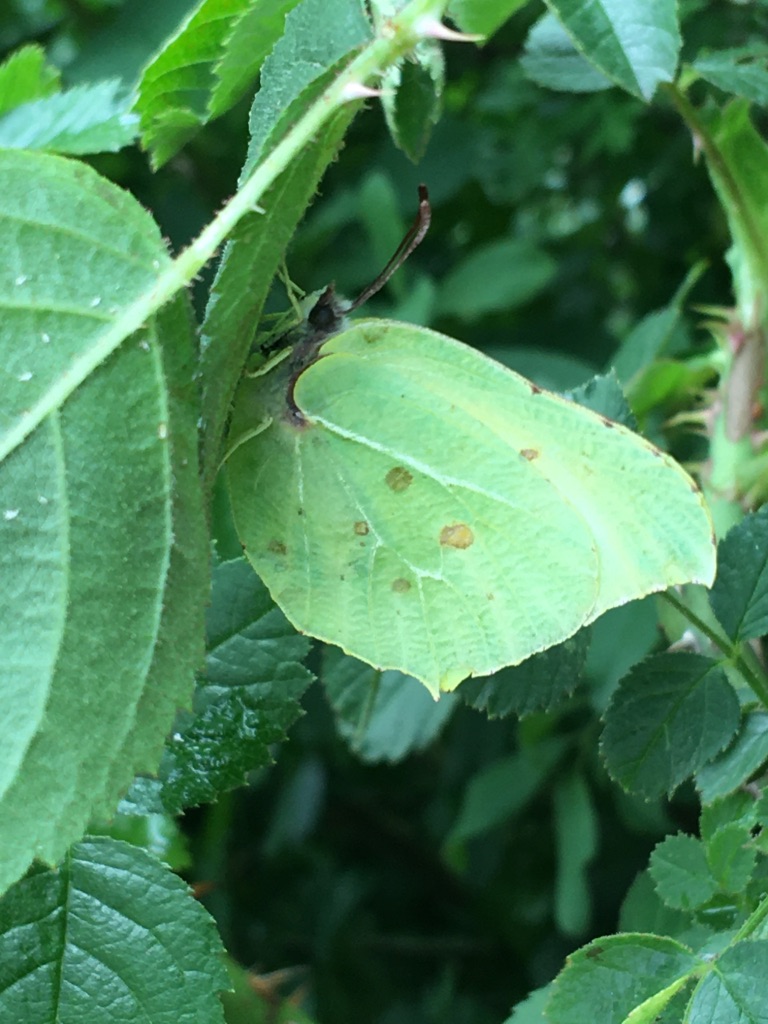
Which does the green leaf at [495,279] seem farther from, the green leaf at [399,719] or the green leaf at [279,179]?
the green leaf at [279,179]

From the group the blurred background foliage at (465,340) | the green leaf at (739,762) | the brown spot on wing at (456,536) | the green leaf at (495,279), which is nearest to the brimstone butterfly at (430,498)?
the brown spot on wing at (456,536)

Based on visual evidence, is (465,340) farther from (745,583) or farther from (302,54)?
(302,54)

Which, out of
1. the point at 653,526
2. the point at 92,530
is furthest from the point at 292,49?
the point at 653,526

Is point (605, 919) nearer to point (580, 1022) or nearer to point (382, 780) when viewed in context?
point (382, 780)

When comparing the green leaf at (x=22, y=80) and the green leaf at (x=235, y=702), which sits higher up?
the green leaf at (x=22, y=80)

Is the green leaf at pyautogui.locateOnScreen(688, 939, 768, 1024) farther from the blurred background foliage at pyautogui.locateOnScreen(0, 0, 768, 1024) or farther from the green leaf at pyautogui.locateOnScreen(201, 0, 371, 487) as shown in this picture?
the blurred background foliage at pyautogui.locateOnScreen(0, 0, 768, 1024)

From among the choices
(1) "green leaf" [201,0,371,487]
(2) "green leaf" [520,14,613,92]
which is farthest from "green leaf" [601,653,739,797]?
(2) "green leaf" [520,14,613,92]
